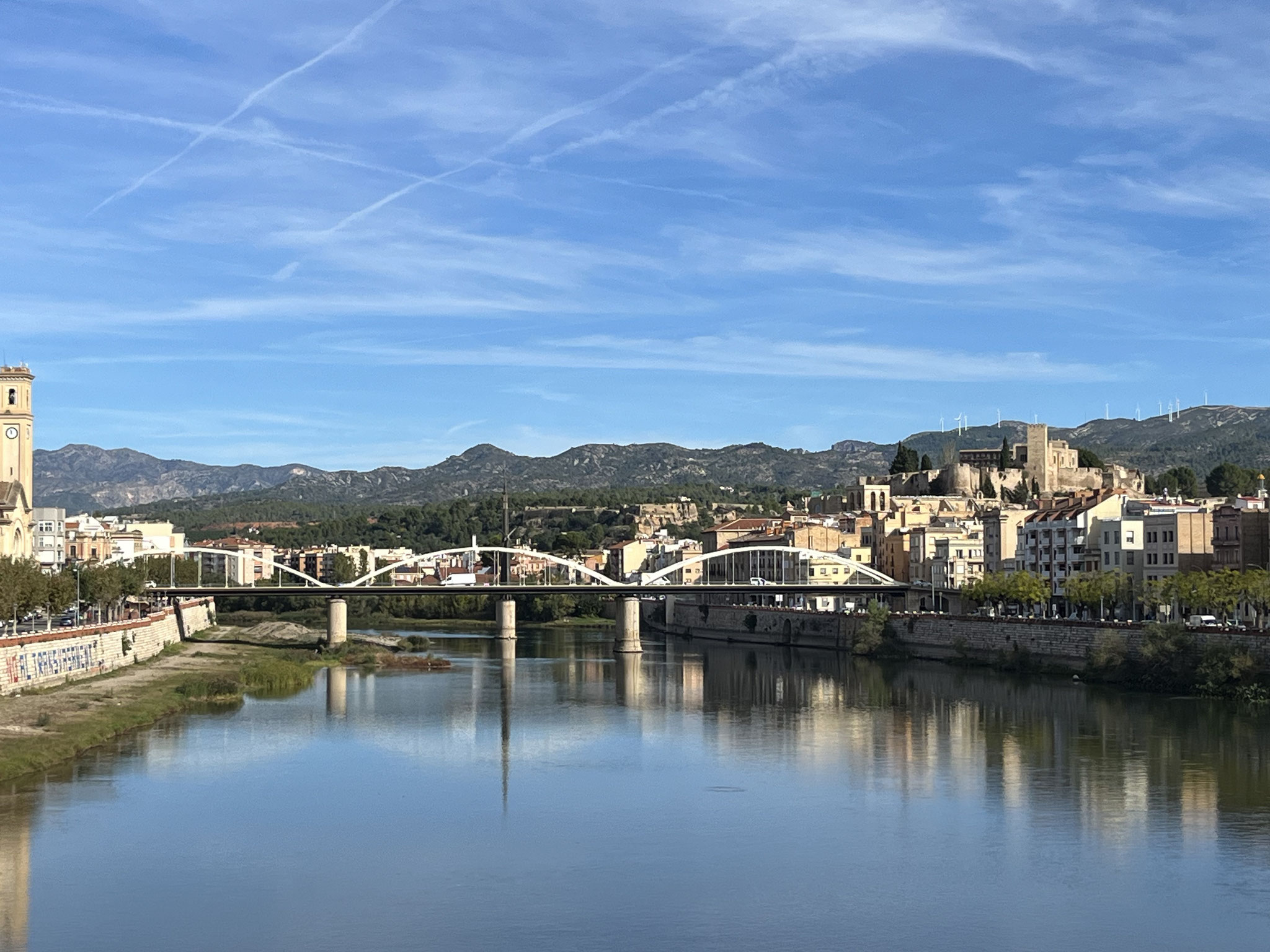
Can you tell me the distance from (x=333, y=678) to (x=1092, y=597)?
2719cm

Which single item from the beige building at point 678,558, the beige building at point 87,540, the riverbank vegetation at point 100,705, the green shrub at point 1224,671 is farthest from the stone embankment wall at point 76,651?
the beige building at point 678,558

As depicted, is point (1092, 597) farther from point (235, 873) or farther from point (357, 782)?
point (235, 873)

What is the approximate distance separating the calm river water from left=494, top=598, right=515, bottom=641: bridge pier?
37524mm

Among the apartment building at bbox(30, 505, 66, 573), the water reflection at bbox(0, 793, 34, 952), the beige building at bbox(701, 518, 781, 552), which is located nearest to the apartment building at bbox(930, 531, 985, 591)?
the beige building at bbox(701, 518, 781, 552)

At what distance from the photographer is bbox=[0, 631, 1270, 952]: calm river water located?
21312 millimetres

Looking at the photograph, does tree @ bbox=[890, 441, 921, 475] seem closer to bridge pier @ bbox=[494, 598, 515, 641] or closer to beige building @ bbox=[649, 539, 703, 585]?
beige building @ bbox=[649, 539, 703, 585]

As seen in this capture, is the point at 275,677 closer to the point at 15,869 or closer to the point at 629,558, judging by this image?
the point at 15,869

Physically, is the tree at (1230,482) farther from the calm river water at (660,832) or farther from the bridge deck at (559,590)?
the calm river water at (660,832)

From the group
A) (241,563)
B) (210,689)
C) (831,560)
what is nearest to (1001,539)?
(831,560)

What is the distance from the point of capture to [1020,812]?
28.9 metres

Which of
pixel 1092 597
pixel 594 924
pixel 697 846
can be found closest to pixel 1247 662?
pixel 1092 597

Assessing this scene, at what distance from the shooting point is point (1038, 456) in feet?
398

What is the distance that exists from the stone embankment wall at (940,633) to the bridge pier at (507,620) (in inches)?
439

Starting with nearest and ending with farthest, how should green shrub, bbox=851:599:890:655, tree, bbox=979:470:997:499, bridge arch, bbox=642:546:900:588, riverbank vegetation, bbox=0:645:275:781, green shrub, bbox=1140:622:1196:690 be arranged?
riverbank vegetation, bbox=0:645:275:781
green shrub, bbox=1140:622:1196:690
green shrub, bbox=851:599:890:655
bridge arch, bbox=642:546:900:588
tree, bbox=979:470:997:499
